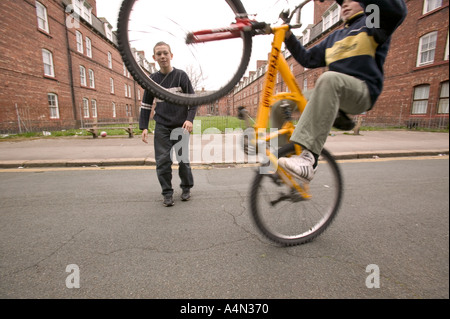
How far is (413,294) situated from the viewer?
145 centimetres

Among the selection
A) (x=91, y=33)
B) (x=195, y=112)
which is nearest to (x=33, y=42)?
(x=91, y=33)

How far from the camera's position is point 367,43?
4.53ft

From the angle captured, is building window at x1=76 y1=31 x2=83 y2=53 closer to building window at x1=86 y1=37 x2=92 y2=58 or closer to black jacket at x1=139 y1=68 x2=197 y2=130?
building window at x1=86 y1=37 x2=92 y2=58

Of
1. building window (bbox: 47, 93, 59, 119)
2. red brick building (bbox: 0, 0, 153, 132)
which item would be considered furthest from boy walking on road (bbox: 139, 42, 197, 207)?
building window (bbox: 47, 93, 59, 119)

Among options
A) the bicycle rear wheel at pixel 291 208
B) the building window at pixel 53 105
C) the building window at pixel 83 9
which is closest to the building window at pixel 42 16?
the building window at pixel 83 9

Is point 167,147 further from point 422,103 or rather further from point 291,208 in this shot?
point 422,103

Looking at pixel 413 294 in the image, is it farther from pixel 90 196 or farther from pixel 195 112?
pixel 90 196

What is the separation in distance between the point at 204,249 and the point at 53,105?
17150 mm

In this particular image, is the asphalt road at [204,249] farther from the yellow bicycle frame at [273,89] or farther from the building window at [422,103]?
the yellow bicycle frame at [273,89]

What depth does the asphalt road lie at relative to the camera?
154 centimetres

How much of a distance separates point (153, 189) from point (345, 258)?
2.79 m

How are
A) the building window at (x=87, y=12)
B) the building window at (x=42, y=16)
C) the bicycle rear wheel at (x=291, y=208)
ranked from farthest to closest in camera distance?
1. the building window at (x=87, y=12)
2. the building window at (x=42, y=16)
3. the bicycle rear wheel at (x=291, y=208)

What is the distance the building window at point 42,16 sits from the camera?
41.6ft
